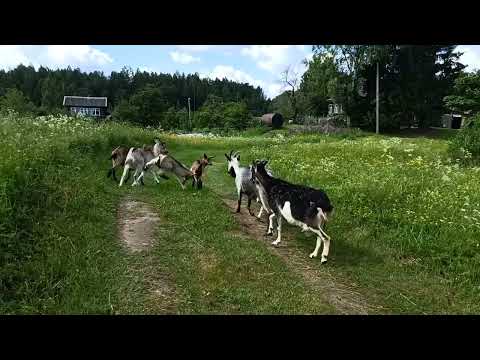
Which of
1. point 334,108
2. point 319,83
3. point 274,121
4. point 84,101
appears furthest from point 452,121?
point 84,101

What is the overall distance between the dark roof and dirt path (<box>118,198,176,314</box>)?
78.3 meters

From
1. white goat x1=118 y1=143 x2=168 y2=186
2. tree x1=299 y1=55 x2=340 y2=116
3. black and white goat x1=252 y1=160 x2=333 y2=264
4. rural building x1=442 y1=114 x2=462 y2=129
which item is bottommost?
black and white goat x1=252 y1=160 x2=333 y2=264


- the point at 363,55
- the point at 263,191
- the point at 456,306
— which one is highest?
the point at 363,55

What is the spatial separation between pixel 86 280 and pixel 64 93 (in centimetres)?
8902

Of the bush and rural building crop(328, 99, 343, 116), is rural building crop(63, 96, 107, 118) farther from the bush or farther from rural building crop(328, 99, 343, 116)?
the bush

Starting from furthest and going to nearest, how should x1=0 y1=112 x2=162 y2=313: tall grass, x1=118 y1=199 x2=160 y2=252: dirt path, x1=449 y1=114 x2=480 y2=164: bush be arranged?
x1=449 y1=114 x2=480 y2=164: bush
x1=118 y1=199 x2=160 y2=252: dirt path
x1=0 y1=112 x2=162 y2=313: tall grass

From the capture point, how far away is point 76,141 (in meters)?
15.1

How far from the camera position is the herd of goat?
25.7 ft

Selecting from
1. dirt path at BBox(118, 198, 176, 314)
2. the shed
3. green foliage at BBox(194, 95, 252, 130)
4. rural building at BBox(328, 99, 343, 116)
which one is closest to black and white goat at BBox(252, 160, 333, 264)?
dirt path at BBox(118, 198, 176, 314)

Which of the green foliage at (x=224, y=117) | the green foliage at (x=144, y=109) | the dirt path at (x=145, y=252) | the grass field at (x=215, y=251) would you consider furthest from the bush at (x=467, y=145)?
the green foliage at (x=144, y=109)

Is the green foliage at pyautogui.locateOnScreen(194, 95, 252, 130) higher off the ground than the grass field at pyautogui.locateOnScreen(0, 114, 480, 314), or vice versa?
the green foliage at pyautogui.locateOnScreen(194, 95, 252, 130)
